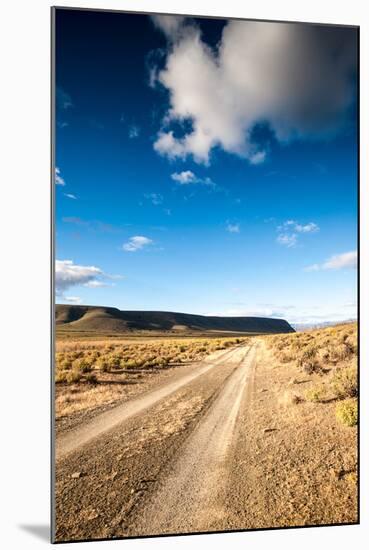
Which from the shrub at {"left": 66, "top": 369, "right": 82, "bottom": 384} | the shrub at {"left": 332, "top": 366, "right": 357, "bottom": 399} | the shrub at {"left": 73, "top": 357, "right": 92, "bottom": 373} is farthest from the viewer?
the shrub at {"left": 332, "top": 366, "right": 357, "bottom": 399}

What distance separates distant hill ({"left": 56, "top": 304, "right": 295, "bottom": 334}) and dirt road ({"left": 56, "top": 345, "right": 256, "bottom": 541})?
2.75 ft

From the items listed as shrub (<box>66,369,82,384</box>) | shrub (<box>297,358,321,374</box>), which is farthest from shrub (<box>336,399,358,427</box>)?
shrub (<box>66,369,82,384</box>)

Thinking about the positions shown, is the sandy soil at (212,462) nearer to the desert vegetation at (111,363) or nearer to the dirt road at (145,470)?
the dirt road at (145,470)

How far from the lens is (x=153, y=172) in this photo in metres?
5.05

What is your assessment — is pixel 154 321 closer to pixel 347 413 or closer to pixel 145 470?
pixel 145 470

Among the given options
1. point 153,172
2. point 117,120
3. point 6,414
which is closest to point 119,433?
point 6,414

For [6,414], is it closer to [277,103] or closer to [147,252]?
[147,252]

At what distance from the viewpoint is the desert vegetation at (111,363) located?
4.55 metres

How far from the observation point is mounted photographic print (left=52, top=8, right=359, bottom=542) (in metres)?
4.52

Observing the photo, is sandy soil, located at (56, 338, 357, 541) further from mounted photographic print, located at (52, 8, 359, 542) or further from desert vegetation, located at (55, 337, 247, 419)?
desert vegetation, located at (55, 337, 247, 419)

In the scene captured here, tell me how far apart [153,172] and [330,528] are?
4.36 m

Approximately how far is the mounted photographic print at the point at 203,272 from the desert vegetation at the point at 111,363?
0.08ft

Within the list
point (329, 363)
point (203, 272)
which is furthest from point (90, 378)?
point (329, 363)

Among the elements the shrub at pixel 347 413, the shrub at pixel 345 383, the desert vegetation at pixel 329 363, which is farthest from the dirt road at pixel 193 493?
the shrub at pixel 345 383
